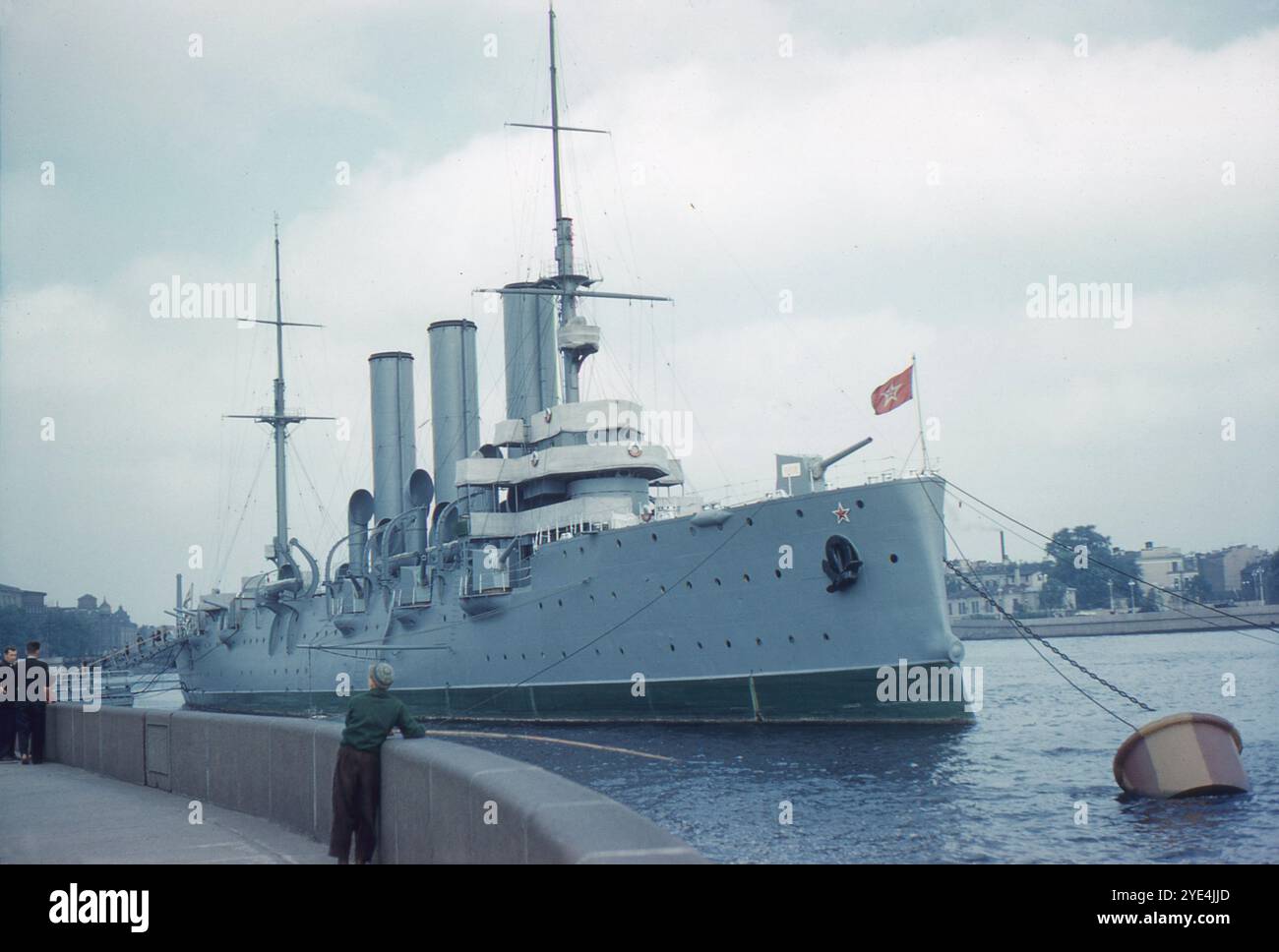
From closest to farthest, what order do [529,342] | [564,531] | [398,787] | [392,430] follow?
[398,787] < [564,531] < [529,342] < [392,430]

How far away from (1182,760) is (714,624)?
1045 cm

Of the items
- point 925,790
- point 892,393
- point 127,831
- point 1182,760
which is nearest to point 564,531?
point 892,393

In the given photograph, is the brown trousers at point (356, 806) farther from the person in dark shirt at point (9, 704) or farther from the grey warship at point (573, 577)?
the grey warship at point (573, 577)

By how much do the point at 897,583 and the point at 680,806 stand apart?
7.95 meters

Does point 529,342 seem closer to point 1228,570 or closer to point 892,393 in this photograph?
point 892,393

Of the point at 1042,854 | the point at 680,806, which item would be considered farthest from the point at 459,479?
the point at 1042,854

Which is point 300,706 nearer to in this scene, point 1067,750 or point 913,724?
point 913,724

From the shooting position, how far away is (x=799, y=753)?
20719 millimetres

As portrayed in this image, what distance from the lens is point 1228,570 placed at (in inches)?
3922


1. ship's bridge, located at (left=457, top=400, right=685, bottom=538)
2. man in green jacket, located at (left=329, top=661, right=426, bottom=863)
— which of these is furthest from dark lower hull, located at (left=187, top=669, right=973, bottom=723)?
man in green jacket, located at (left=329, top=661, right=426, bottom=863)

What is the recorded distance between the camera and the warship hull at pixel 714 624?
2267 cm

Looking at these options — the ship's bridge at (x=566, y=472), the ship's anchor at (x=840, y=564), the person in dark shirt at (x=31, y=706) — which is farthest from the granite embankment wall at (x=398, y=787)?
the ship's bridge at (x=566, y=472)

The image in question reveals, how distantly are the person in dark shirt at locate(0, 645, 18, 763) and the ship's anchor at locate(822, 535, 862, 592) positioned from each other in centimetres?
1452

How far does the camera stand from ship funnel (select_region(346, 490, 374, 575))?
38.9 meters
